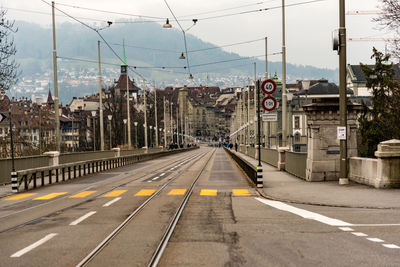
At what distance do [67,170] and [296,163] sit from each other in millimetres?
A: 16950

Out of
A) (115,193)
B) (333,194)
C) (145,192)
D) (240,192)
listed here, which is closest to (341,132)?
(333,194)

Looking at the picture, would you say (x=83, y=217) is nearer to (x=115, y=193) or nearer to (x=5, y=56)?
(x=115, y=193)

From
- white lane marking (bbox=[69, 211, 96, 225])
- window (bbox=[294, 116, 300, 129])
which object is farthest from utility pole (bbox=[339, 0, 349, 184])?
window (bbox=[294, 116, 300, 129])

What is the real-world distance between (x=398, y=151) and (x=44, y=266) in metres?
13.0

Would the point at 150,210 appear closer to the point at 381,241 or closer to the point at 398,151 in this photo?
the point at 381,241

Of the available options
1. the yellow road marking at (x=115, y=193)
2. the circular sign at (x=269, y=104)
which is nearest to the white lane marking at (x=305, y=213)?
the circular sign at (x=269, y=104)

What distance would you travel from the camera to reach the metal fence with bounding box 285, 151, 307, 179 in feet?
78.4

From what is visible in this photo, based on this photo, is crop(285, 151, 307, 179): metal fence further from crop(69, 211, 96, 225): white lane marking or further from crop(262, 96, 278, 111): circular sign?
crop(69, 211, 96, 225): white lane marking

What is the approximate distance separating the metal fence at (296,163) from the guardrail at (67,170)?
1192 centimetres

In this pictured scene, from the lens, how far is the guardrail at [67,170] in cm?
2341

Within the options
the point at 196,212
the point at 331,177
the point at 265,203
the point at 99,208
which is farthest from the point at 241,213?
the point at 331,177

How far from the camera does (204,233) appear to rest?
10.5 m

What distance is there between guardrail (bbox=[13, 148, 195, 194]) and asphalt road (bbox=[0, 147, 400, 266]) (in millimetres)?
6123

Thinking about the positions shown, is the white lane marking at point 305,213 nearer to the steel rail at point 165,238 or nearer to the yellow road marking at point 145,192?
the steel rail at point 165,238
